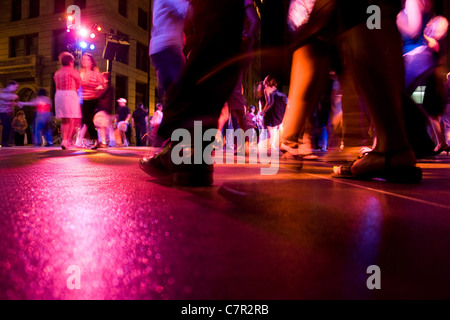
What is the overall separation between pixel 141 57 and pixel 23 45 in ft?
24.8

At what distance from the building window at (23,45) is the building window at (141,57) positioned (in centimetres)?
634

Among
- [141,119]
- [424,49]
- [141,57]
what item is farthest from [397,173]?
[141,57]

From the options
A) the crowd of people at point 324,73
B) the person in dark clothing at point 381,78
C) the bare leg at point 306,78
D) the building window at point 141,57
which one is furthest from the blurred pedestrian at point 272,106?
the building window at point 141,57

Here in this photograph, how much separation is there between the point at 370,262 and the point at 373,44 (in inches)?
59.8

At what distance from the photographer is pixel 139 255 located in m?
0.63

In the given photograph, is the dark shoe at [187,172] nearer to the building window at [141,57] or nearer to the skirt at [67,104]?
the skirt at [67,104]

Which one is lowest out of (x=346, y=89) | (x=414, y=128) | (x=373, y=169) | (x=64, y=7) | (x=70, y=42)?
(x=373, y=169)

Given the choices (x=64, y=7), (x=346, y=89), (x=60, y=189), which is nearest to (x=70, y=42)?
(x=64, y=7)

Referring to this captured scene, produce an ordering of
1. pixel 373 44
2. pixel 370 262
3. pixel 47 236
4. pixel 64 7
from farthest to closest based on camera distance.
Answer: pixel 64 7
pixel 373 44
pixel 47 236
pixel 370 262

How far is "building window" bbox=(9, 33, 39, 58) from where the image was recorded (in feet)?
77.7

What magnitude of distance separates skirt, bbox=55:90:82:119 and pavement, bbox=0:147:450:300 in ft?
20.2

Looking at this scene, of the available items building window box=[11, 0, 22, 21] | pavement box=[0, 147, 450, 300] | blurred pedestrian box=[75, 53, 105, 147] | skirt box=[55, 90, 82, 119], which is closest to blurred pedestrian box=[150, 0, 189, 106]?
pavement box=[0, 147, 450, 300]

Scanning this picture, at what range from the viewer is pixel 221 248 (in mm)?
685
